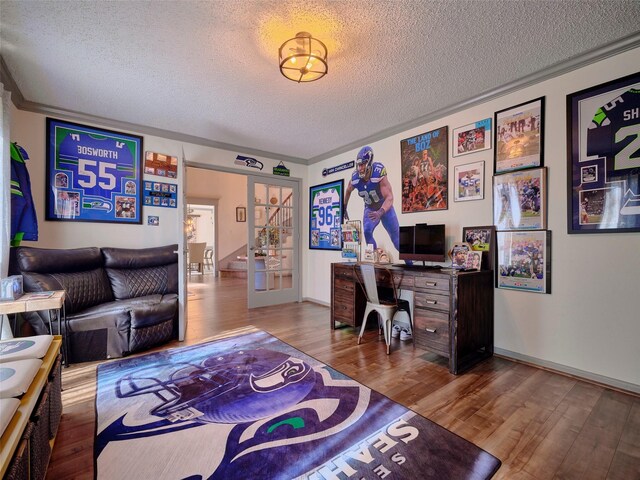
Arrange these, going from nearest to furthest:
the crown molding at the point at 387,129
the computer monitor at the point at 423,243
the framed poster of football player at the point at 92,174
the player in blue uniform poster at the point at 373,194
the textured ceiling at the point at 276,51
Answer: the textured ceiling at the point at 276,51 → the crown molding at the point at 387,129 → the computer monitor at the point at 423,243 → the framed poster of football player at the point at 92,174 → the player in blue uniform poster at the point at 373,194

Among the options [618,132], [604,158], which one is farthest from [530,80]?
[604,158]

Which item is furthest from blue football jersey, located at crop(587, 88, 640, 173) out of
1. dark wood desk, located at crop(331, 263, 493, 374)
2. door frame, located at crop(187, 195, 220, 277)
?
door frame, located at crop(187, 195, 220, 277)

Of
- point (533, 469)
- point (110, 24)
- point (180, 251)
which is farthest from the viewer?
point (180, 251)

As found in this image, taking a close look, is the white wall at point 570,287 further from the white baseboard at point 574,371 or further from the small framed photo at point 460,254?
the small framed photo at point 460,254

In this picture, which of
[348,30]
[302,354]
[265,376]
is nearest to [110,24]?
[348,30]

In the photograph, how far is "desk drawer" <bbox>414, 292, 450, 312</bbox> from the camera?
245 centimetres

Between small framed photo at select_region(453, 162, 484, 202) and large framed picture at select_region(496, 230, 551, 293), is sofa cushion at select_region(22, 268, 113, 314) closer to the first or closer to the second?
small framed photo at select_region(453, 162, 484, 202)

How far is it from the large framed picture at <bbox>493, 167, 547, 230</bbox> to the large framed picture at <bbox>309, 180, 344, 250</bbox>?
2267 mm

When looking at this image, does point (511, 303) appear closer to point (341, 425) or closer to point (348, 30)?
point (341, 425)

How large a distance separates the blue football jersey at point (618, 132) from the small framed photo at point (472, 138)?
784 mm

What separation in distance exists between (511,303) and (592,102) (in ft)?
5.82

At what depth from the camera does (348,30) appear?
6.43 ft

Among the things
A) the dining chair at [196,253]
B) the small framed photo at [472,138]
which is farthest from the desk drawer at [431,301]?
the dining chair at [196,253]

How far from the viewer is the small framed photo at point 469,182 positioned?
285 cm
